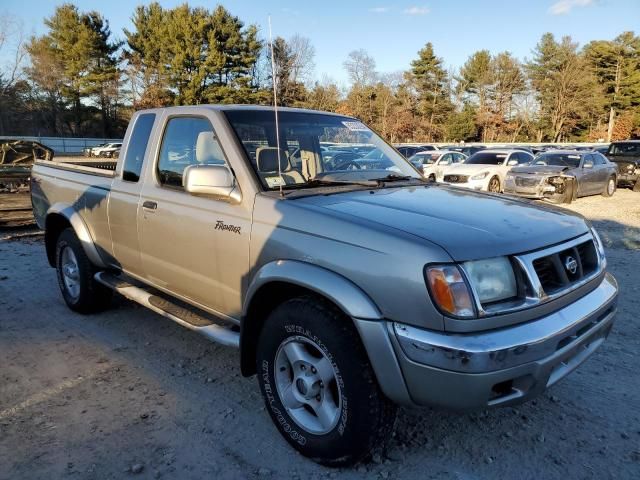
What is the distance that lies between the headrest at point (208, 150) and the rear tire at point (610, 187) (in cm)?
1697

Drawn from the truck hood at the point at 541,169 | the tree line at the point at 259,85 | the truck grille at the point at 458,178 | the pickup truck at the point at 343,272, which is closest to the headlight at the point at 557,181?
the truck hood at the point at 541,169

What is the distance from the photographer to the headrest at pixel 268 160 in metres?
3.14

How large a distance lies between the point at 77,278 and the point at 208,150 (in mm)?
2443

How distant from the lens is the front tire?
93.8 inches

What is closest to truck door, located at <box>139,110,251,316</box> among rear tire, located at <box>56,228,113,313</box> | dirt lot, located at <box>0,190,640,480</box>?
dirt lot, located at <box>0,190,640,480</box>

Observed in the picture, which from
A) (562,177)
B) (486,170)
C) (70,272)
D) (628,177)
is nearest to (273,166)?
(70,272)

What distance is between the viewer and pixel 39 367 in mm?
3834

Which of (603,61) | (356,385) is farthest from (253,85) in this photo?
(356,385)

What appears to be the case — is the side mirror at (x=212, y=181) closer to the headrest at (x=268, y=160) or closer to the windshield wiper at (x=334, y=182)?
the headrest at (x=268, y=160)

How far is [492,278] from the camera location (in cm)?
226

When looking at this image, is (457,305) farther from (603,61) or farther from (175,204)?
(603,61)

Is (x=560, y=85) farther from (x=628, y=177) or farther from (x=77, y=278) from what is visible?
(x=77, y=278)

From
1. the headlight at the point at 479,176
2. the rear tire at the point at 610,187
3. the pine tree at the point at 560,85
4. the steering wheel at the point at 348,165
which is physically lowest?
the rear tire at the point at 610,187

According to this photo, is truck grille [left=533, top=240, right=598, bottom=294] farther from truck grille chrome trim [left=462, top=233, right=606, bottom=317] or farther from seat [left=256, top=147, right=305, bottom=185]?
seat [left=256, top=147, right=305, bottom=185]
